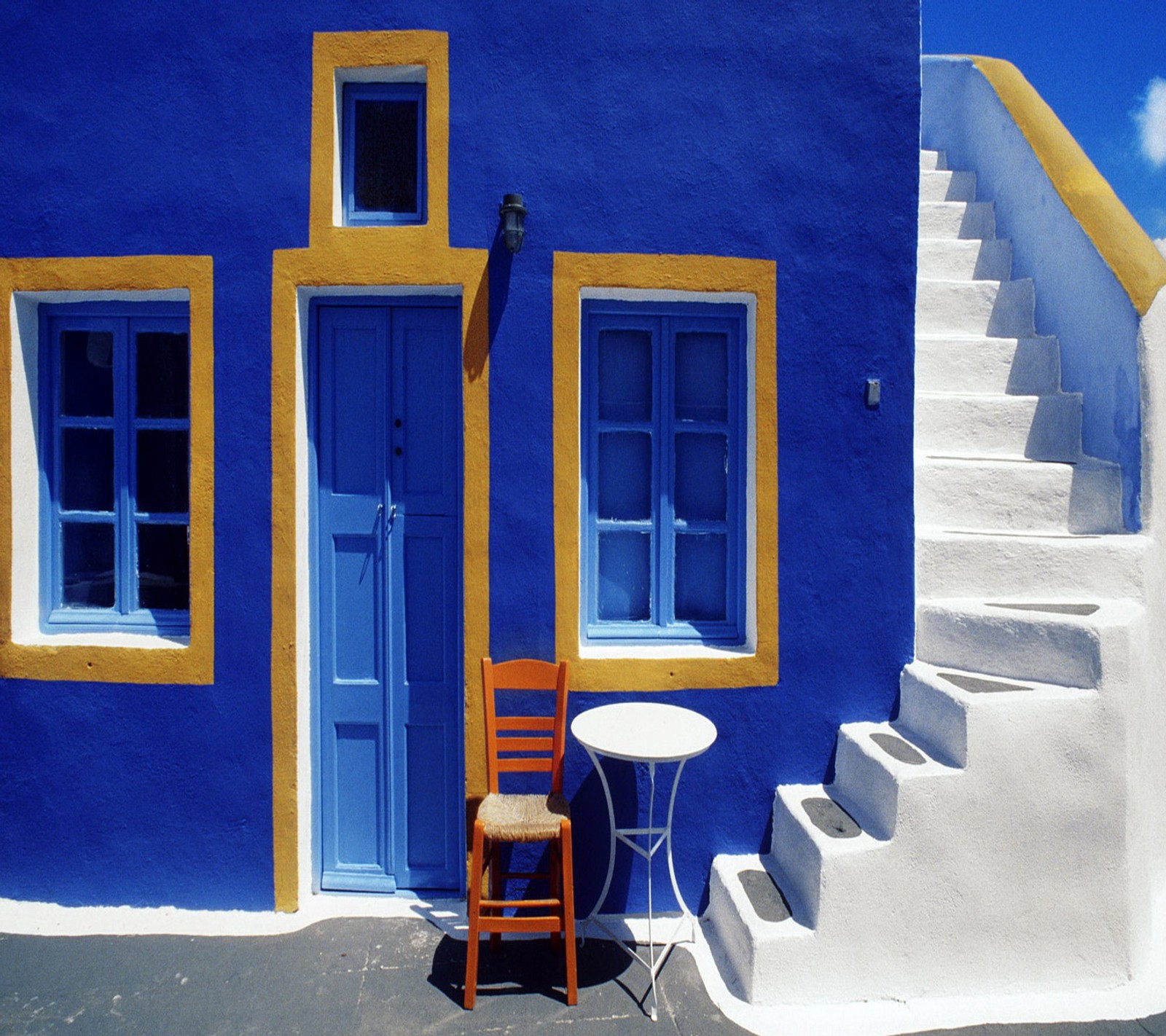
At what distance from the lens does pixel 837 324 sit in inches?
130

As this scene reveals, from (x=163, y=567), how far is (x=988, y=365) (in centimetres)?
427

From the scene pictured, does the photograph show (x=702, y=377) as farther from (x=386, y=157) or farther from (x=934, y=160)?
(x=934, y=160)

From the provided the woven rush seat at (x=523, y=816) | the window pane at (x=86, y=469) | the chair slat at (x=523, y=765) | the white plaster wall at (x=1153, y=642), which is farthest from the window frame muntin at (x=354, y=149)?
the white plaster wall at (x=1153, y=642)

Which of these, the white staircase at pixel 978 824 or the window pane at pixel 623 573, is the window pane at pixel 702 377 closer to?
the window pane at pixel 623 573

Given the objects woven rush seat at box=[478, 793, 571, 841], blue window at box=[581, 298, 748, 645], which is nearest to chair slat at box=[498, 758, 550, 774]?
woven rush seat at box=[478, 793, 571, 841]

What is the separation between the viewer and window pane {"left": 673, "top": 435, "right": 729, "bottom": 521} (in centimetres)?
342

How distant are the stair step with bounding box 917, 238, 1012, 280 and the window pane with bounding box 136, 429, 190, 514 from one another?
411cm

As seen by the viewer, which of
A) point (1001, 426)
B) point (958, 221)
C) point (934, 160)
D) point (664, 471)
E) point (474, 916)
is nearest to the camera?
point (474, 916)

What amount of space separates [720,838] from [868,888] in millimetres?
688

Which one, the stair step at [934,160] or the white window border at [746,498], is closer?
the white window border at [746,498]

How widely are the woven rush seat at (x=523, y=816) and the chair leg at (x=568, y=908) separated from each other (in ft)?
0.16

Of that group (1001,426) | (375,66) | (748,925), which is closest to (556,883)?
(748,925)

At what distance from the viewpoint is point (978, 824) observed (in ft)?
A: 9.07

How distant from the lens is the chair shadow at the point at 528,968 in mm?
2781
